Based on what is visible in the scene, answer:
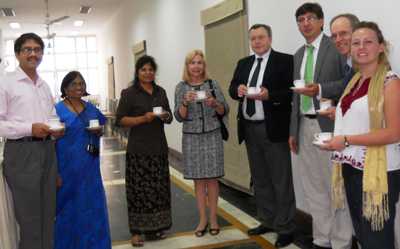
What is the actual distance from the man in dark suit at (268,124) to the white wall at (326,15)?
51cm

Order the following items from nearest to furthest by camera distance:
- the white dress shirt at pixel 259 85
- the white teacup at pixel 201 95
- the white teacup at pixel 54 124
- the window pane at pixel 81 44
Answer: the white teacup at pixel 54 124 → the white teacup at pixel 201 95 → the white dress shirt at pixel 259 85 → the window pane at pixel 81 44

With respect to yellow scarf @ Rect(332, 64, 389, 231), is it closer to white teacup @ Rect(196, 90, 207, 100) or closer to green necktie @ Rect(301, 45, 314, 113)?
green necktie @ Rect(301, 45, 314, 113)

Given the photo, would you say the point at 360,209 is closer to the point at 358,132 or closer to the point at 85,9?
the point at 358,132

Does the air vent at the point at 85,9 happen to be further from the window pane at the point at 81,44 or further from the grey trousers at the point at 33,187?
the grey trousers at the point at 33,187

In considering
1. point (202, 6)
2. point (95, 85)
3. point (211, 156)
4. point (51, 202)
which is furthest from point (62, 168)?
point (95, 85)

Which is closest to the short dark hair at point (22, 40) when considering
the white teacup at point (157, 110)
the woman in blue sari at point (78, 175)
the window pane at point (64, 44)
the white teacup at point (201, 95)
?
the woman in blue sari at point (78, 175)

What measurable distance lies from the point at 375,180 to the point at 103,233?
1.94m

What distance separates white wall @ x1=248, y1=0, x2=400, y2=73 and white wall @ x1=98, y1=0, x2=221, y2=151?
1.43m

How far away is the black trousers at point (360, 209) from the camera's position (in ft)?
6.27

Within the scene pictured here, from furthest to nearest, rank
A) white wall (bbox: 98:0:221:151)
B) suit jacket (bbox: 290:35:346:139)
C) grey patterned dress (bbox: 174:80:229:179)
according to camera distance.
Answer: white wall (bbox: 98:0:221:151) < grey patterned dress (bbox: 174:80:229:179) < suit jacket (bbox: 290:35:346:139)

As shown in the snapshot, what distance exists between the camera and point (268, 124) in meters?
3.20

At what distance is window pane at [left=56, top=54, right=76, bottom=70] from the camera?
18.3m

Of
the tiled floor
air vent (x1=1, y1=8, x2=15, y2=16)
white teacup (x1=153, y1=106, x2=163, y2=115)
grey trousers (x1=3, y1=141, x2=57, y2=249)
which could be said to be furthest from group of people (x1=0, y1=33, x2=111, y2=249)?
air vent (x1=1, y1=8, x2=15, y2=16)

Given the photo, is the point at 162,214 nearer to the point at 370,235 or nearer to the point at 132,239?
the point at 132,239
